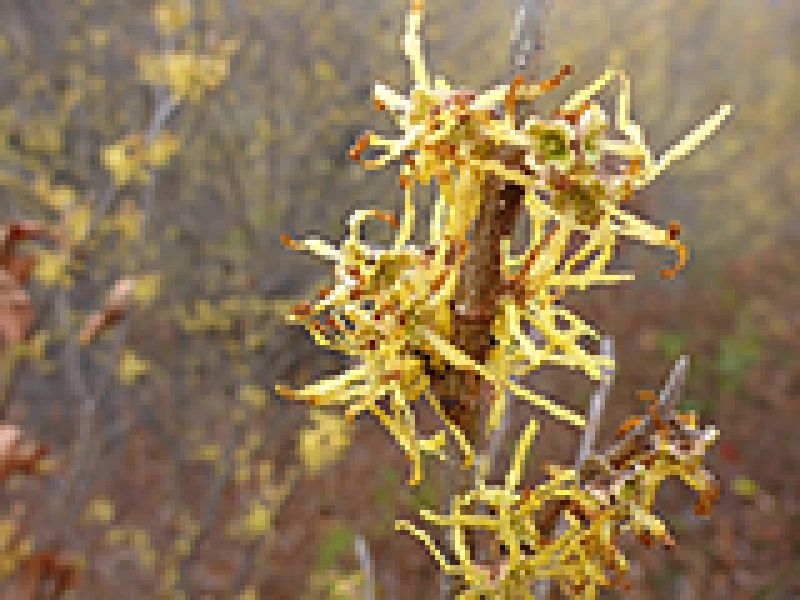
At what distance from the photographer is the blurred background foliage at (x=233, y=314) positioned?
12.7 feet

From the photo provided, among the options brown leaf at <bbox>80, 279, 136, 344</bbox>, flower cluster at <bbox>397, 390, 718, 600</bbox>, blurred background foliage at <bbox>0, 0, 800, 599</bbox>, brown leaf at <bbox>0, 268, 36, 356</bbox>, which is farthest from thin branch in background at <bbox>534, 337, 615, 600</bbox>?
blurred background foliage at <bbox>0, 0, 800, 599</bbox>

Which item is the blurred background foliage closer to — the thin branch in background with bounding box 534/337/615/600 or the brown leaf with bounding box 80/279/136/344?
the brown leaf with bounding box 80/279/136/344

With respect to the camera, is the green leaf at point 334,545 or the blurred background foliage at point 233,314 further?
the green leaf at point 334,545

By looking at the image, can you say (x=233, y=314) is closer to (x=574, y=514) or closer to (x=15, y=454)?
(x=15, y=454)

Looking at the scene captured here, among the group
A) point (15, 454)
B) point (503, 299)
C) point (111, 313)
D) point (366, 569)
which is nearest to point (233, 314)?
point (111, 313)

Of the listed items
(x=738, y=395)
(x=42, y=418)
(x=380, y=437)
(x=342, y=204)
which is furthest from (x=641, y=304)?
(x=42, y=418)

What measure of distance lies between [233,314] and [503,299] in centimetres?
400

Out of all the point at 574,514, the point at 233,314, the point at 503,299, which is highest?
the point at 233,314

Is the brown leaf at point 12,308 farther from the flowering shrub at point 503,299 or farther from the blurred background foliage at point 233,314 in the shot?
the blurred background foliage at point 233,314

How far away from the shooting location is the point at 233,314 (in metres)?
4.36

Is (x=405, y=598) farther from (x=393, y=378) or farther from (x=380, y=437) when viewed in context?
(x=393, y=378)

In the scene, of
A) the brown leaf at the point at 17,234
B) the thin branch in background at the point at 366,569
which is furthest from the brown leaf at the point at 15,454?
the thin branch in background at the point at 366,569

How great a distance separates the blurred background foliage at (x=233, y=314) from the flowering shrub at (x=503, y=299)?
259cm

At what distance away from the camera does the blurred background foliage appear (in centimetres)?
387
